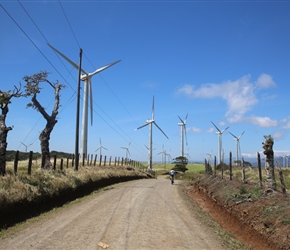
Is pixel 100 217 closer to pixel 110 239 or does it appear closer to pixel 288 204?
pixel 110 239

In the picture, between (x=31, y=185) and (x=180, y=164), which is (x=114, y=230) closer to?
(x=31, y=185)

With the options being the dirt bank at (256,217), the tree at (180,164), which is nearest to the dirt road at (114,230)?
the dirt bank at (256,217)

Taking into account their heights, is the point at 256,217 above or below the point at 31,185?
below

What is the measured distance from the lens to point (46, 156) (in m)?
27.4

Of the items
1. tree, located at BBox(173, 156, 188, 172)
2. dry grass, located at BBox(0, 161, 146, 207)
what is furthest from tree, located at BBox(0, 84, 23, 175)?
tree, located at BBox(173, 156, 188, 172)

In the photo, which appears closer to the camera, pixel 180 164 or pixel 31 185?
pixel 31 185

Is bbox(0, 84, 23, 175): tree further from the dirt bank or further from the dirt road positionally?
the dirt bank

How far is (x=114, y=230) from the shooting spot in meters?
12.9

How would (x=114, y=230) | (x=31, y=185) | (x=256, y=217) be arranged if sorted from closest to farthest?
(x=114, y=230) < (x=256, y=217) < (x=31, y=185)

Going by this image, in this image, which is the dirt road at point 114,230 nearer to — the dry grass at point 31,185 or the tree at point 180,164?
the dry grass at point 31,185

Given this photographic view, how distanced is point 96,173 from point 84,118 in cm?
1140

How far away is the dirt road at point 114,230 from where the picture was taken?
1110 cm

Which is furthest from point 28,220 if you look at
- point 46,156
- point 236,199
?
point 46,156

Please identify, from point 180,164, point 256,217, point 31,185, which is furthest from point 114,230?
A: point 180,164
